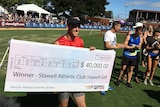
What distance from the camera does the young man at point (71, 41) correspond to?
166 inches

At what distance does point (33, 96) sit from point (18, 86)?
2.64 metres

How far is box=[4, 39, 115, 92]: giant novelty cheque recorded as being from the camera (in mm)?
3855

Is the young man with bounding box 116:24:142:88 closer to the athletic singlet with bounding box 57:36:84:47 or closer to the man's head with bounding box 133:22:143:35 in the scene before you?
the man's head with bounding box 133:22:143:35

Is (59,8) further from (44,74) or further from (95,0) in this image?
(44,74)

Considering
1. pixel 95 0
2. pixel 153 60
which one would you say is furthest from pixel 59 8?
pixel 153 60

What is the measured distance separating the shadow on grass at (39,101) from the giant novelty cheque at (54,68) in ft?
5.77

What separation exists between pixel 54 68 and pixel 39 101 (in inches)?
92.1

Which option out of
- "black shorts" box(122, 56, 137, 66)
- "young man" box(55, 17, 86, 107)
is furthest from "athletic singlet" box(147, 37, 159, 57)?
"young man" box(55, 17, 86, 107)

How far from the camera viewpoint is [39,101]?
6.27m

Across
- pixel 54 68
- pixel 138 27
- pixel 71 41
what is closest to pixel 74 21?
pixel 71 41

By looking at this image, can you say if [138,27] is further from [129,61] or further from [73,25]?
[73,25]

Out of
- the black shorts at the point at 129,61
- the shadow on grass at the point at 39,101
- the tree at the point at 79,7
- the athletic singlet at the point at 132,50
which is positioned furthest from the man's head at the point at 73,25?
the tree at the point at 79,7

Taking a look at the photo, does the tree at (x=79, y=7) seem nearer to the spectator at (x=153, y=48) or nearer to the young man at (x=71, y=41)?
the spectator at (x=153, y=48)

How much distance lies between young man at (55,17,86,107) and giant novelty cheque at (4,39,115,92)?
12 cm
